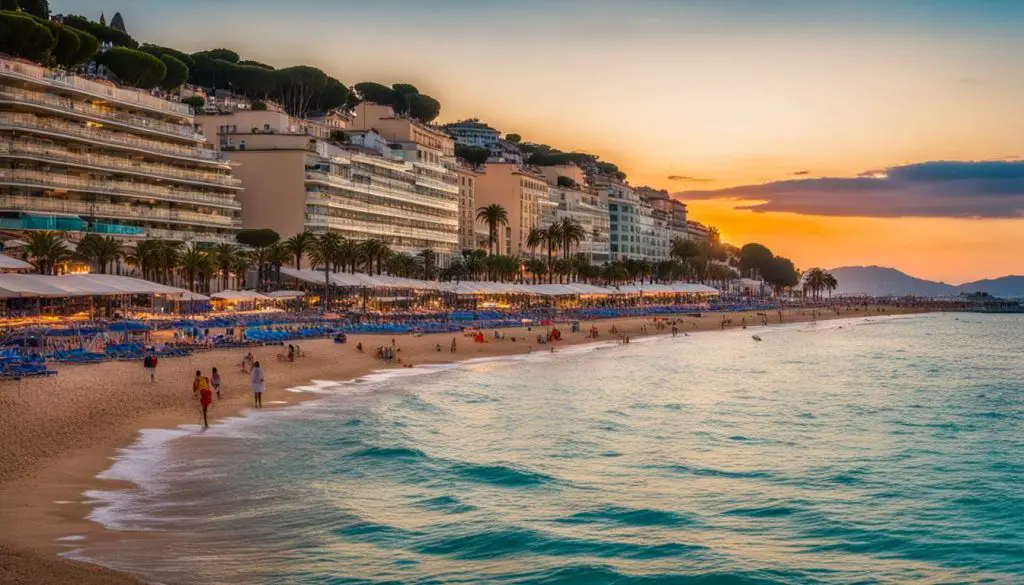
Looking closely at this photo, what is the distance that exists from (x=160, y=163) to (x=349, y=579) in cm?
7746

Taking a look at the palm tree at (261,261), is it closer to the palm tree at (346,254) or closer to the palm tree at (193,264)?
the palm tree at (346,254)

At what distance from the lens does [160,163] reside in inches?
3442

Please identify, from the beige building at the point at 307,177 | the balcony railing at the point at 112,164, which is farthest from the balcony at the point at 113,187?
the beige building at the point at 307,177

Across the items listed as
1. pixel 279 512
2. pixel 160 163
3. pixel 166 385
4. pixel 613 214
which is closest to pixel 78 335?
pixel 166 385

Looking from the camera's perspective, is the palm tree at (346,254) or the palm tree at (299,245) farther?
the palm tree at (346,254)

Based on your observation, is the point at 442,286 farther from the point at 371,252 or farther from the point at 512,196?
the point at 512,196

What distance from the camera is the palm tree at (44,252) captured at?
59125 millimetres

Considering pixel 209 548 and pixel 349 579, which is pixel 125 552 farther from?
pixel 349 579

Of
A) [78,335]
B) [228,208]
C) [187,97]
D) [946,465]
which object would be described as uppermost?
[187,97]

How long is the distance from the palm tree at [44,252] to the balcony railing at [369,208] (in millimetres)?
39858

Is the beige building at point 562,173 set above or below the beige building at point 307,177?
above

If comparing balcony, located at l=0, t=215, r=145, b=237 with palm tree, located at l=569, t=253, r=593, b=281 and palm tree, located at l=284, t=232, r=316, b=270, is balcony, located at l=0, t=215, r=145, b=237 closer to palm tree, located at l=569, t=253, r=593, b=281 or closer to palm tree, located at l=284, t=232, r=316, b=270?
palm tree, located at l=284, t=232, r=316, b=270

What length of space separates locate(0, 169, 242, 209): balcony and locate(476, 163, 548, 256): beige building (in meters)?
61.4

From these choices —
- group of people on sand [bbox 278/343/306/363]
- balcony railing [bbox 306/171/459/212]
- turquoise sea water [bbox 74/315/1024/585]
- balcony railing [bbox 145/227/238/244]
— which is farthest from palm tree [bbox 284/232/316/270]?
turquoise sea water [bbox 74/315/1024/585]
